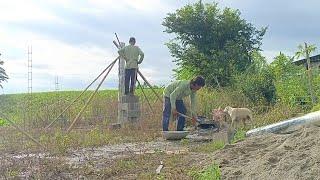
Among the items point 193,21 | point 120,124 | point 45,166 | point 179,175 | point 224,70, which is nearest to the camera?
point 179,175

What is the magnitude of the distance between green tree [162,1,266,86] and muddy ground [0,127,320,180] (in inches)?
488

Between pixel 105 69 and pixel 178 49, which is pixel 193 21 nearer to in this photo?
pixel 178 49

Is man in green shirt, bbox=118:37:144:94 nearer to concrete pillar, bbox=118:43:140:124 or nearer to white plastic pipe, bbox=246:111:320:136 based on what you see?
concrete pillar, bbox=118:43:140:124

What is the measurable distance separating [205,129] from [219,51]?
34.1 feet

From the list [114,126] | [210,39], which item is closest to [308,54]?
[114,126]

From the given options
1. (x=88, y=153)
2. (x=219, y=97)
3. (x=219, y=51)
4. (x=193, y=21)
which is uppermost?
(x=193, y=21)

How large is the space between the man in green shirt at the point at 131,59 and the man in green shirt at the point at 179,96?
2580 mm

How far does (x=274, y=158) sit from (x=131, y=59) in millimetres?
8153

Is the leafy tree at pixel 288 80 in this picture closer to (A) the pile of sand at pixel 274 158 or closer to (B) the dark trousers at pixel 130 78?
(B) the dark trousers at pixel 130 78

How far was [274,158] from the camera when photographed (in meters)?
5.73

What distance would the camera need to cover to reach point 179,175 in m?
6.22

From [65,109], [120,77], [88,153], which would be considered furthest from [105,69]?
[88,153]

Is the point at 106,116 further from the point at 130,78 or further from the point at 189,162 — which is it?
the point at 189,162

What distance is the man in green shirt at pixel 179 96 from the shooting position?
10.2 m
